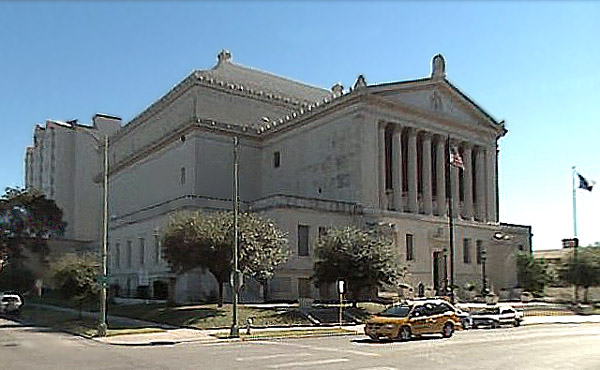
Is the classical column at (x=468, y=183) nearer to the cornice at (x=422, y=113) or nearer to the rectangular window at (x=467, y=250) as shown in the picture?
the cornice at (x=422, y=113)

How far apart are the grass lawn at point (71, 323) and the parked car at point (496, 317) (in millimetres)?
18294

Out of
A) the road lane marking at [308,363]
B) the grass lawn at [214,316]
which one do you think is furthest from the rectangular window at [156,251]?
the road lane marking at [308,363]

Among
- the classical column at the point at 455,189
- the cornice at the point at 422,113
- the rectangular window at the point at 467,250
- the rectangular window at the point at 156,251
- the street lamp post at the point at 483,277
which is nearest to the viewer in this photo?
the street lamp post at the point at 483,277

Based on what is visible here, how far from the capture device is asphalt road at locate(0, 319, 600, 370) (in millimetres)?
19562

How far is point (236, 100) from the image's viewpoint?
241 ft

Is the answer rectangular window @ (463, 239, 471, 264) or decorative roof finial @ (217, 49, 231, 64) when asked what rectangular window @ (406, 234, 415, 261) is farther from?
decorative roof finial @ (217, 49, 231, 64)

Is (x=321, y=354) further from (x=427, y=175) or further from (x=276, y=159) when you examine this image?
(x=276, y=159)

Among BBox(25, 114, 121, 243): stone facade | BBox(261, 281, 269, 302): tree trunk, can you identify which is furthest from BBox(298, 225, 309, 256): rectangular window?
BBox(25, 114, 121, 243): stone facade

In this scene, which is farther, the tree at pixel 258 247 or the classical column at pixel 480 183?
the classical column at pixel 480 183

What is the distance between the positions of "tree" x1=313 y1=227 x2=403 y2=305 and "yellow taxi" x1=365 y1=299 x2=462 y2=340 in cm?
989

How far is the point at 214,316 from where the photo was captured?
124 feet

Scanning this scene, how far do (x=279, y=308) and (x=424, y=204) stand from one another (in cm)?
2751

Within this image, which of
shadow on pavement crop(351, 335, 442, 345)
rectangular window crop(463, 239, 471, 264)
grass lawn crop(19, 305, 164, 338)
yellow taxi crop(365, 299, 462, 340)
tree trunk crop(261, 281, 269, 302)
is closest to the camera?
shadow on pavement crop(351, 335, 442, 345)

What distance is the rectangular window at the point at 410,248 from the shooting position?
6172cm
